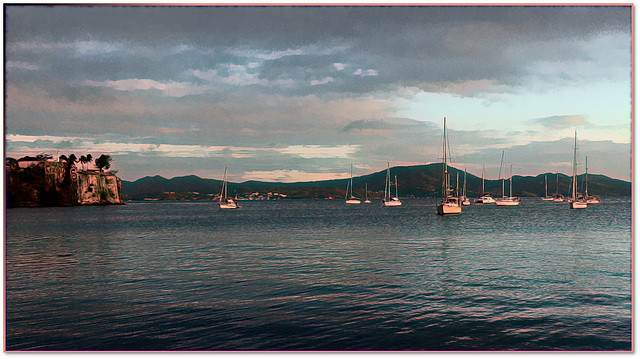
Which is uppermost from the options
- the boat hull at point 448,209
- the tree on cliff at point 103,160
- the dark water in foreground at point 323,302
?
the tree on cliff at point 103,160

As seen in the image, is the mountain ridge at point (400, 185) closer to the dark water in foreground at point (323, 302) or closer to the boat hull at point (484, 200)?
the dark water in foreground at point (323, 302)

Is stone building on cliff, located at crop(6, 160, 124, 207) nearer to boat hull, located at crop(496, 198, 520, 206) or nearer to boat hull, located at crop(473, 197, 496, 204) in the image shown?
boat hull, located at crop(496, 198, 520, 206)

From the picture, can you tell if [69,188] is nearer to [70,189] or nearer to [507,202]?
[70,189]

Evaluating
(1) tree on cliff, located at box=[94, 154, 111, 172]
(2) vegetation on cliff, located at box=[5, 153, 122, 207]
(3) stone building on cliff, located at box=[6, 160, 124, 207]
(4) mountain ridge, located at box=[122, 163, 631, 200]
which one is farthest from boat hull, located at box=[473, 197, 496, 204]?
(1) tree on cliff, located at box=[94, 154, 111, 172]

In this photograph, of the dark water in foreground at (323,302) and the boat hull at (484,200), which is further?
the boat hull at (484,200)

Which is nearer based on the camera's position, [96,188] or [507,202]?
[507,202]

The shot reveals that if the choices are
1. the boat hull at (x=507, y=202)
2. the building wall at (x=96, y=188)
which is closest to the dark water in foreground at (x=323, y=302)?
the boat hull at (x=507, y=202)

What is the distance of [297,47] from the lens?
23.9ft

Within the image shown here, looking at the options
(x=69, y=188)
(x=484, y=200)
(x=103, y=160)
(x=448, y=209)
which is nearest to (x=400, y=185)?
(x=448, y=209)

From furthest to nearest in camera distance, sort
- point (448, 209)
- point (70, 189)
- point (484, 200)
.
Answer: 1. point (484, 200)
2. point (70, 189)
3. point (448, 209)

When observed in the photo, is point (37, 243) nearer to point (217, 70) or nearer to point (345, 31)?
point (217, 70)

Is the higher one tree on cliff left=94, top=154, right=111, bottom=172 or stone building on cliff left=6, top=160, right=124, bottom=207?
tree on cliff left=94, top=154, right=111, bottom=172

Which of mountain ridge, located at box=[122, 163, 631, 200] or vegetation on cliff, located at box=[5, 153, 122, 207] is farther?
vegetation on cliff, located at box=[5, 153, 122, 207]

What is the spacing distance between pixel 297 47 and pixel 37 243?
618 inches
